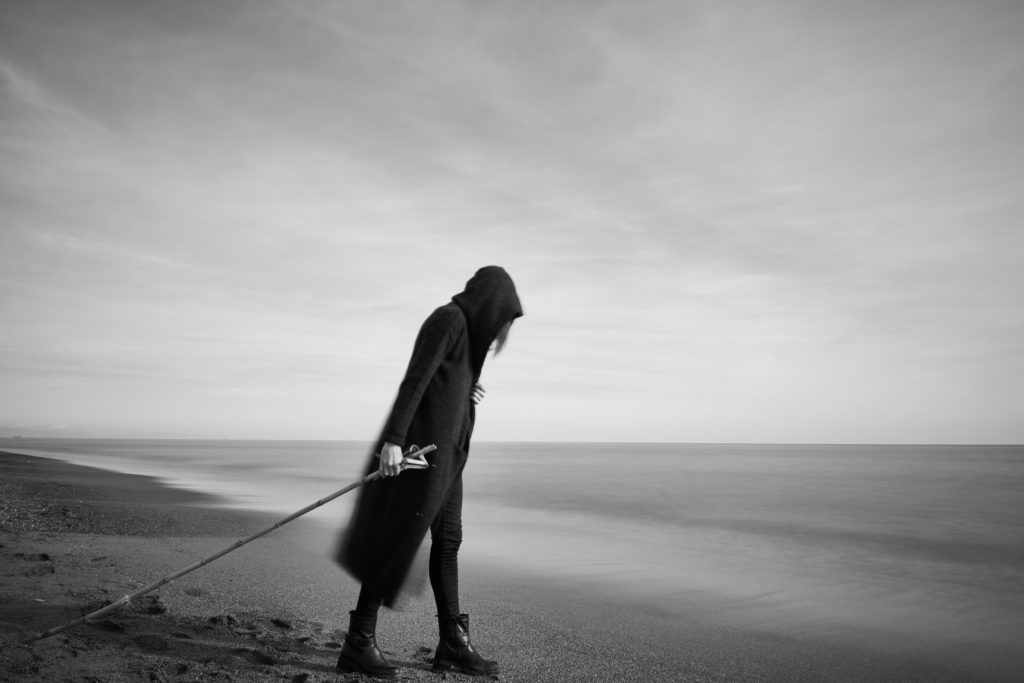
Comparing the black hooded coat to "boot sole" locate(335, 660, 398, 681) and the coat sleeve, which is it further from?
"boot sole" locate(335, 660, 398, 681)

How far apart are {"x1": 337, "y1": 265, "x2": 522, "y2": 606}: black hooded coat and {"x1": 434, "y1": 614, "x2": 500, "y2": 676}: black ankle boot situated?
1.15 ft

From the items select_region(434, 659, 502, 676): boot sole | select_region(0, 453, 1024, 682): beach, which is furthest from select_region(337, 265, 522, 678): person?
select_region(0, 453, 1024, 682): beach

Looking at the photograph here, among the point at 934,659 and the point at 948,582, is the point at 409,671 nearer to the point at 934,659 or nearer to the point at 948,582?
the point at 934,659

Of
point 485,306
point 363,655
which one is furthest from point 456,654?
point 485,306

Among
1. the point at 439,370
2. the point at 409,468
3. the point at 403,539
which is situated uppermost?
the point at 439,370

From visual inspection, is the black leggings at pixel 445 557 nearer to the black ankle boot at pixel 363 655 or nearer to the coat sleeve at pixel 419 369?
the black ankle boot at pixel 363 655

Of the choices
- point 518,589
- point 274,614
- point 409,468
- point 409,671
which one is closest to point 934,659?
point 518,589

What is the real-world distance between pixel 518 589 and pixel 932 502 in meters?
15.9

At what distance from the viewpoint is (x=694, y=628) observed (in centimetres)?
448

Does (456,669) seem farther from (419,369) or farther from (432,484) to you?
(419,369)

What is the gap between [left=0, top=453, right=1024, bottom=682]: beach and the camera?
118 inches

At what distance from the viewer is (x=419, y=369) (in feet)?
9.92

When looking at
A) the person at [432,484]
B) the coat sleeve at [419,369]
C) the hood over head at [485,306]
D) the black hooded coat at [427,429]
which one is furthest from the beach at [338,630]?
the hood over head at [485,306]

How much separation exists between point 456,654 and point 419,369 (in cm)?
142
